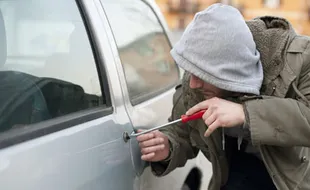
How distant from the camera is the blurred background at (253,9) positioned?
2239 centimetres

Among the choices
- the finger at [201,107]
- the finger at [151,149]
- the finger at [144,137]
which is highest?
the finger at [201,107]

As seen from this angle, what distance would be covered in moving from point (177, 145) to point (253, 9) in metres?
21.9

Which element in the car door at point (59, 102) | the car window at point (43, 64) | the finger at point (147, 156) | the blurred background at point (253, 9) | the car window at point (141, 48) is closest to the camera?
the car door at point (59, 102)

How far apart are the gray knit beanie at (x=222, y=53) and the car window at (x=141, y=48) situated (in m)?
0.53

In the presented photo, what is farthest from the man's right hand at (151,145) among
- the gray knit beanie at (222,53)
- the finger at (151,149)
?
the gray knit beanie at (222,53)

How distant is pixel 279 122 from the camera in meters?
1.82

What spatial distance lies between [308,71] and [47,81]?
93cm

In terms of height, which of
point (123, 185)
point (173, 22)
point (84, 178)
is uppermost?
point (84, 178)

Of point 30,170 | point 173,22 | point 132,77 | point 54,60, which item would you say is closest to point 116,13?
point 132,77

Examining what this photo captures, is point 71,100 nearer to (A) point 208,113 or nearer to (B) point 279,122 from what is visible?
(A) point 208,113

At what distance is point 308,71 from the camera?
74.2 inches

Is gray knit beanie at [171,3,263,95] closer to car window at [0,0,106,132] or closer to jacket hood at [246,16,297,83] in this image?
jacket hood at [246,16,297,83]

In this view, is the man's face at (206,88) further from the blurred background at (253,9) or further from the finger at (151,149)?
the blurred background at (253,9)

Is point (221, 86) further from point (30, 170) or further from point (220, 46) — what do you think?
point (30, 170)
